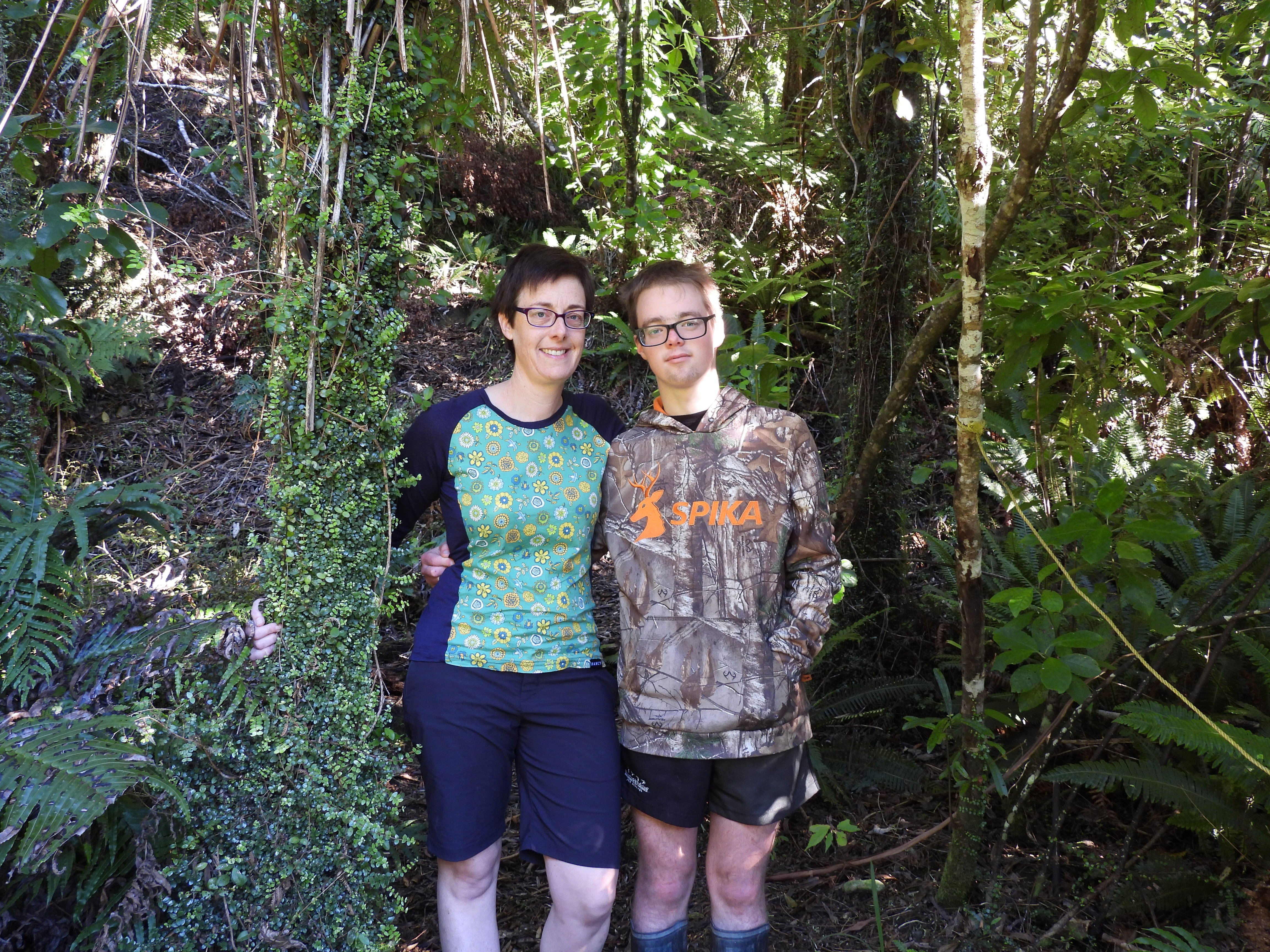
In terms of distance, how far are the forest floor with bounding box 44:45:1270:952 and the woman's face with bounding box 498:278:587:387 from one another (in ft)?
2.65

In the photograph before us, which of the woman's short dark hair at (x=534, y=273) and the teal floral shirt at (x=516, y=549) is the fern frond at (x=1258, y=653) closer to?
the teal floral shirt at (x=516, y=549)

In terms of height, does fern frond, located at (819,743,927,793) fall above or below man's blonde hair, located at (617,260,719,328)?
below

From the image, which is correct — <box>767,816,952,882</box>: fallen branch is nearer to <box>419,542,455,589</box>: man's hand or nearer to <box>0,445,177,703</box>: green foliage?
<box>419,542,455,589</box>: man's hand

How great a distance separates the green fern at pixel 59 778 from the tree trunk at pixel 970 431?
2.37 metres

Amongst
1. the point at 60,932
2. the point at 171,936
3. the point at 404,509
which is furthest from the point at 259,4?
the point at 60,932

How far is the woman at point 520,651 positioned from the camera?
249cm

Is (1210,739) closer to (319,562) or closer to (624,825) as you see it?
(624,825)

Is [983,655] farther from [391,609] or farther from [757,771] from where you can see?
[391,609]

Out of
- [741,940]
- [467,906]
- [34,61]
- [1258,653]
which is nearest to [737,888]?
[741,940]

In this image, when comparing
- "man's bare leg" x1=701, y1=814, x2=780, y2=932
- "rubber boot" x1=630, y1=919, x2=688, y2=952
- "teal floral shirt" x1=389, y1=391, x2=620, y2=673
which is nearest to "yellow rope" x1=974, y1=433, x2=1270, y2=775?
"man's bare leg" x1=701, y1=814, x2=780, y2=932

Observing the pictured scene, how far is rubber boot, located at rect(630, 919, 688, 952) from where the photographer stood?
2598mm

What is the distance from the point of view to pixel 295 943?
7.45 ft

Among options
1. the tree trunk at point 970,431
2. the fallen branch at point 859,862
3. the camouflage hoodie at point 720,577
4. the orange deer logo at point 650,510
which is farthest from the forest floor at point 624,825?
the orange deer logo at point 650,510

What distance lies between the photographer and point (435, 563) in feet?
8.82
